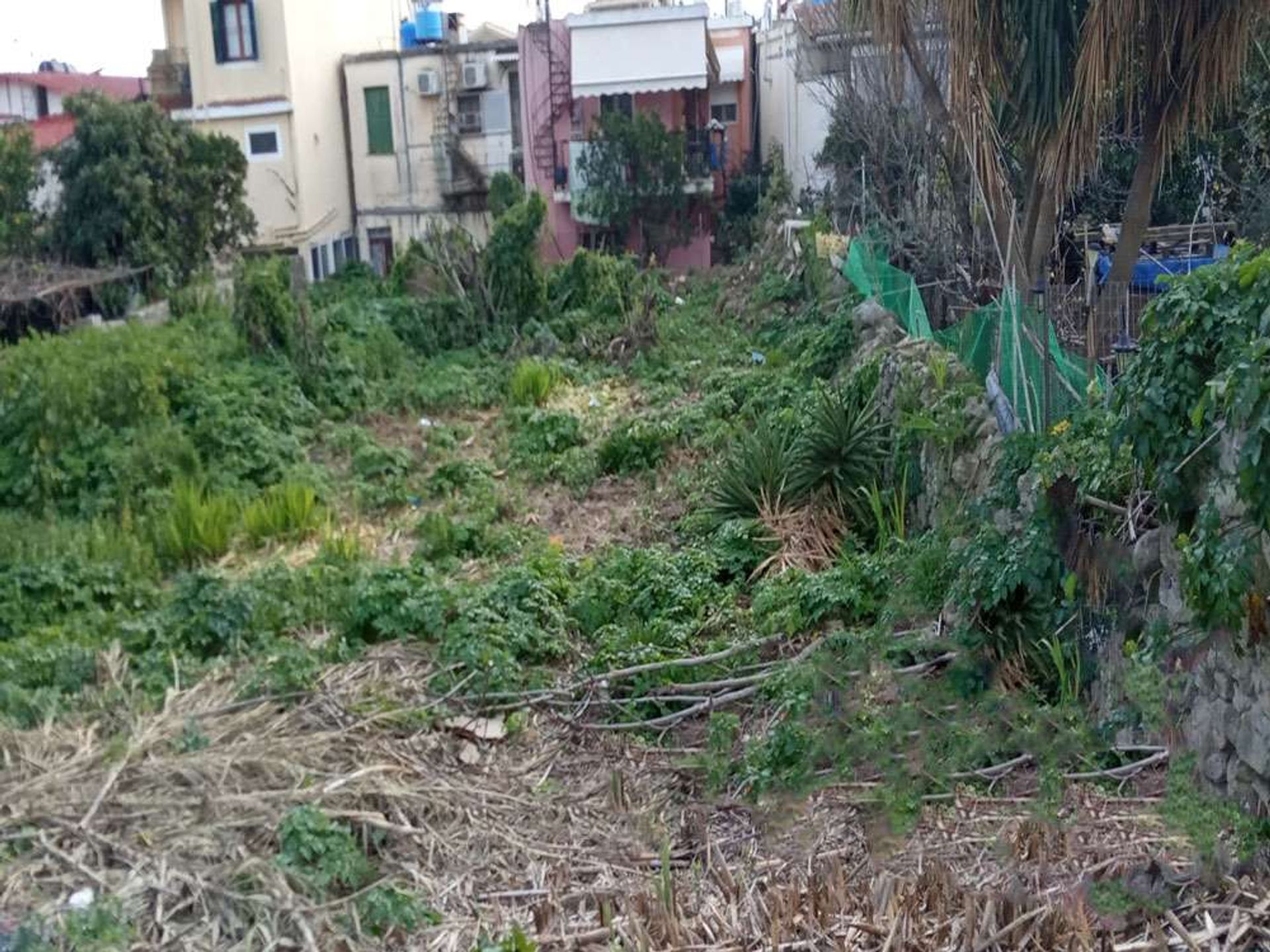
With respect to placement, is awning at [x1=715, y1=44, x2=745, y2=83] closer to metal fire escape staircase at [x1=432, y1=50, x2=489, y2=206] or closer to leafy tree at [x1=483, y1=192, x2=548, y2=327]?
metal fire escape staircase at [x1=432, y1=50, x2=489, y2=206]

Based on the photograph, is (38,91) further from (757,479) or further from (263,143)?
(757,479)

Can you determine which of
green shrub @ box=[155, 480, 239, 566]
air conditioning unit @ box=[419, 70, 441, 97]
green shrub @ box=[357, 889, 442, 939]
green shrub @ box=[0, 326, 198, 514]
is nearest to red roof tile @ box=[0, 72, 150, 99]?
air conditioning unit @ box=[419, 70, 441, 97]

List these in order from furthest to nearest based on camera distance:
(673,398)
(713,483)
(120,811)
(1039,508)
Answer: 1. (673,398)
2. (713,483)
3. (1039,508)
4. (120,811)

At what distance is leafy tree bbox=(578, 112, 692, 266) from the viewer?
82.1 ft

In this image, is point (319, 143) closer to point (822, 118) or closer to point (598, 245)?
point (598, 245)

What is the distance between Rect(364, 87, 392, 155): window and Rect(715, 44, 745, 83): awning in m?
7.01

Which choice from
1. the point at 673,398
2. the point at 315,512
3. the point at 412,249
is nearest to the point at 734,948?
the point at 315,512

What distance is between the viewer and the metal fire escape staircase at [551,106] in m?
27.1

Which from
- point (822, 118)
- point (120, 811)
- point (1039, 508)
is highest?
point (822, 118)

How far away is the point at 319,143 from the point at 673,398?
55.2ft

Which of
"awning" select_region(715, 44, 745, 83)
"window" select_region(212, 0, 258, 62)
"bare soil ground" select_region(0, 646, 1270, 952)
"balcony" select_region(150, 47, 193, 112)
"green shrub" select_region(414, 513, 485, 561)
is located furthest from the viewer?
"balcony" select_region(150, 47, 193, 112)

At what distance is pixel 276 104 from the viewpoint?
1073 inches

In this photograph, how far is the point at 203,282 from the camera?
20.7m

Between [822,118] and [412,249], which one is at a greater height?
[822,118]
